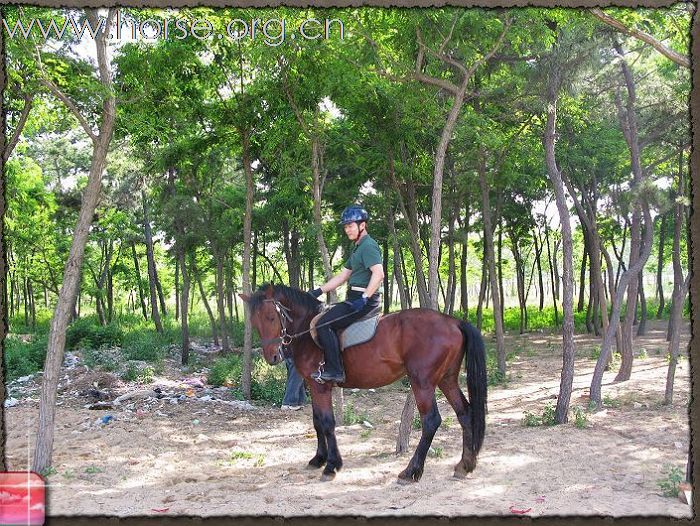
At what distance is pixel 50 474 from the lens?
6.83 m

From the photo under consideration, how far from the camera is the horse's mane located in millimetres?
6118

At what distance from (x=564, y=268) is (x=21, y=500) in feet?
26.2

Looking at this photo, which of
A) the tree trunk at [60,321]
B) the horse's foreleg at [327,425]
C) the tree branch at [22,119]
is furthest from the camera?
the tree branch at [22,119]

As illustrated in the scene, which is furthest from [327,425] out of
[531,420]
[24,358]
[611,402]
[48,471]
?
[24,358]

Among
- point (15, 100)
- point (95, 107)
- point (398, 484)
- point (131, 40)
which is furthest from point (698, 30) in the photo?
point (15, 100)

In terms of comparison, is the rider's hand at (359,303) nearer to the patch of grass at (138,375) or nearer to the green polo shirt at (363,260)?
the green polo shirt at (363,260)

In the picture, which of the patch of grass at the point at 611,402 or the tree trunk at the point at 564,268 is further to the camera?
the patch of grass at the point at 611,402

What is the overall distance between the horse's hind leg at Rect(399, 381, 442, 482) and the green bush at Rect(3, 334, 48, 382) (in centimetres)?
1085

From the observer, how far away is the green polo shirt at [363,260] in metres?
6.07

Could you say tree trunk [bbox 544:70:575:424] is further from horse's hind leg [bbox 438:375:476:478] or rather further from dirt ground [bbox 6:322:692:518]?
horse's hind leg [bbox 438:375:476:478]

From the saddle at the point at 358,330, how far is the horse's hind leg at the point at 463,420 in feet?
3.40

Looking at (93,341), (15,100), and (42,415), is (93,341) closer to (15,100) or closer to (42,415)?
(15,100)

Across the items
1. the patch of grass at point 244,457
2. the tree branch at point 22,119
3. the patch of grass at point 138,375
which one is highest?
the tree branch at point 22,119

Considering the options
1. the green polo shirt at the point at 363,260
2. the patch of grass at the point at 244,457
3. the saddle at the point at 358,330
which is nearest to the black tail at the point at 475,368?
the saddle at the point at 358,330
